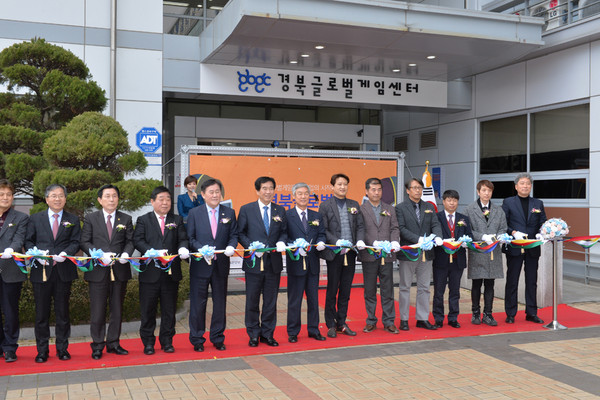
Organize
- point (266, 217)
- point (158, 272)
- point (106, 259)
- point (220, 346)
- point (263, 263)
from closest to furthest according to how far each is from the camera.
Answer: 1. point (106, 259)
2. point (158, 272)
3. point (220, 346)
4. point (263, 263)
5. point (266, 217)

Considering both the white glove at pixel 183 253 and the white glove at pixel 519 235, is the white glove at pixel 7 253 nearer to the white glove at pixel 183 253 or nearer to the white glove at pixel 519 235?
the white glove at pixel 183 253

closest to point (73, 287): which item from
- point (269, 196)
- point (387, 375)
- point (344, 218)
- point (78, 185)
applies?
point (78, 185)

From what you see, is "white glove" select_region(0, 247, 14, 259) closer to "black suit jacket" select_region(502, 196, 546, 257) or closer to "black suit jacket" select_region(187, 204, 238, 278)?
"black suit jacket" select_region(187, 204, 238, 278)

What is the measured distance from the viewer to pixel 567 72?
38.7 ft

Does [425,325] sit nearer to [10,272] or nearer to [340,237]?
[340,237]

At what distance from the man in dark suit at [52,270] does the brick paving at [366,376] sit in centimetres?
51

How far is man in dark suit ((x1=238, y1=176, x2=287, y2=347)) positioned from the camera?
6391 mm

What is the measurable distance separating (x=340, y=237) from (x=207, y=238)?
1530 mm

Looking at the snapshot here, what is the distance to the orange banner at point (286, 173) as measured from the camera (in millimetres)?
10586

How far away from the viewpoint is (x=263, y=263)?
6.37 metres

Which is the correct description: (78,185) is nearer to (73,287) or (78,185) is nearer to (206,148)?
(73,287)

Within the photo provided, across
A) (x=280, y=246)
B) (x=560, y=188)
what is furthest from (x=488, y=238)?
(x=560, y=188)

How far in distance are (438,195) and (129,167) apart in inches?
393

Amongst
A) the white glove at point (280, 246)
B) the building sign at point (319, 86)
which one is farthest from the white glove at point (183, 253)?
the building sign at point (319, 86)
